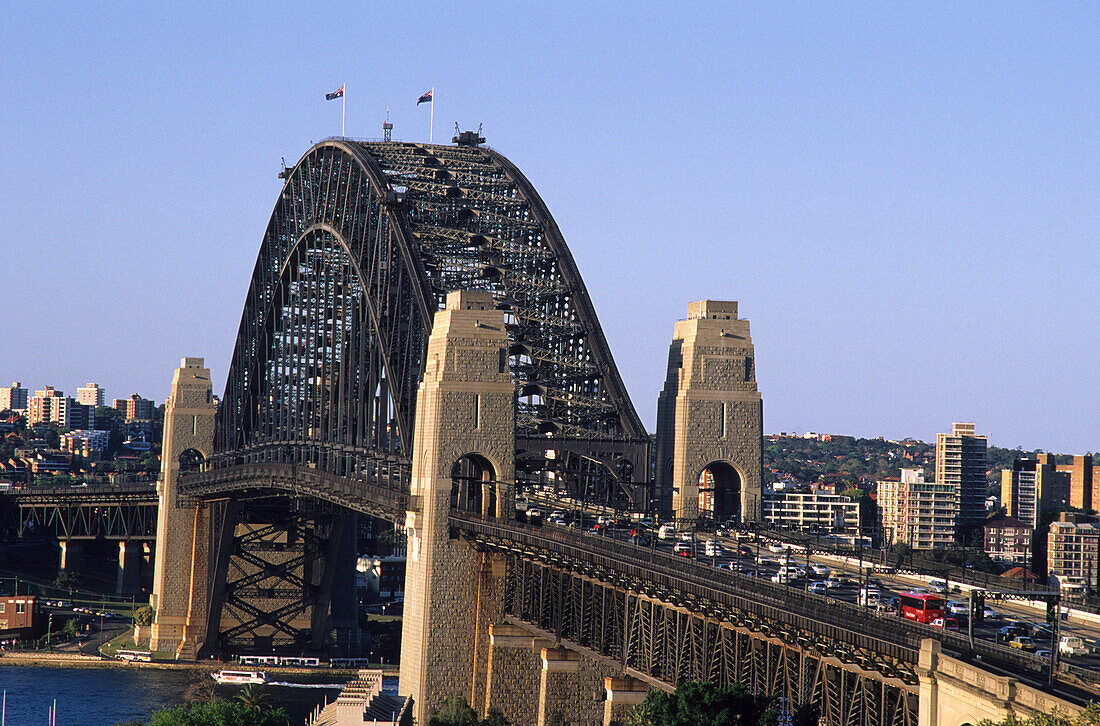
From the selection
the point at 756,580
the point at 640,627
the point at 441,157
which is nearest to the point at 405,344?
the point at 441,157

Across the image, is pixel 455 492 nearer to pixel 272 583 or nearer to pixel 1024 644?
pixel 1024 644

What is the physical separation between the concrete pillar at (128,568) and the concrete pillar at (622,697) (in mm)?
118691

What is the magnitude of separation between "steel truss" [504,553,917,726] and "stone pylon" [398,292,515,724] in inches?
112

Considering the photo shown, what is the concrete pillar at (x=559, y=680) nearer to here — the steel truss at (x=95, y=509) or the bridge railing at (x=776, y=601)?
the bridge railing at (x=776, y=601)

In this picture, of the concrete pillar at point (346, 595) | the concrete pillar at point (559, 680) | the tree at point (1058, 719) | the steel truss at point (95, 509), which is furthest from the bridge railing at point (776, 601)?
the steel truss at point (95, 509)

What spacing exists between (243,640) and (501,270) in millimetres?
51419

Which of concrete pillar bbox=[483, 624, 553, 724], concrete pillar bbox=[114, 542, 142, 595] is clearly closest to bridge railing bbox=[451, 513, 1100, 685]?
concrete pillar bbox=[483, 624, 553, 724]

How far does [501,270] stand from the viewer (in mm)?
128375

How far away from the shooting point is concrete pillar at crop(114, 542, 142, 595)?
629ft

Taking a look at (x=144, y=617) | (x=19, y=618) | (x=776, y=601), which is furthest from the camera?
(x=144, y=617)

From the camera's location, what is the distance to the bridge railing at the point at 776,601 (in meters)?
57.4

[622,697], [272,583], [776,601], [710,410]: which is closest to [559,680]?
[622,697]

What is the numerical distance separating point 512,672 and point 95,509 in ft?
347

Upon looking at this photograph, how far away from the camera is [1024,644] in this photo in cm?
6156
